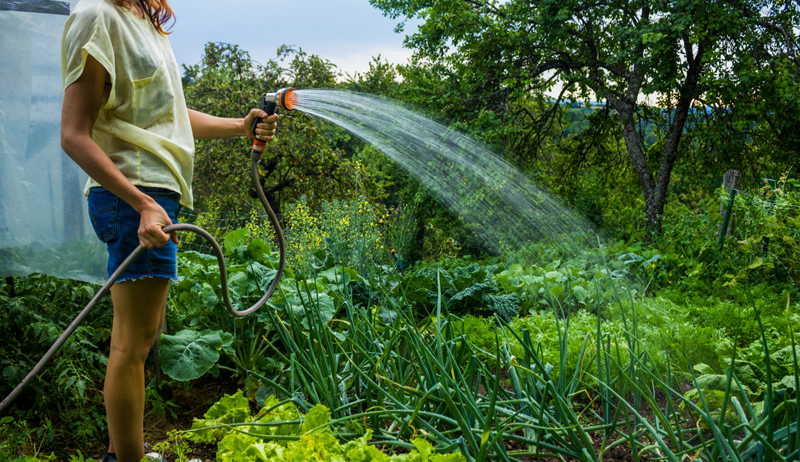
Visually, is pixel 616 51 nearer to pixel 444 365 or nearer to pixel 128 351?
pixel 444 365

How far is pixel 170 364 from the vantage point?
1.86 meters

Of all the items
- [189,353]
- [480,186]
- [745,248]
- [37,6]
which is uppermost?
[37,6]

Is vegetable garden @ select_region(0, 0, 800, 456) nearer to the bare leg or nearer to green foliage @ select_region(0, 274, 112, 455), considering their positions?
green foliage @ select_region(0, 274, 112, 455)

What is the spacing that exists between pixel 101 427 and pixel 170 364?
0.35 metres

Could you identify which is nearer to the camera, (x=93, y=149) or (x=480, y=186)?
(x=93, y=149)

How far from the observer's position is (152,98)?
1392 mm

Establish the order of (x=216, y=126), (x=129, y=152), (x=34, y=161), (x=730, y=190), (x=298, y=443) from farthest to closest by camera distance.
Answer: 1. (x=730, y=190)
2. (x=34, y=161)
3. (x=216, y=126)
4. (x=129, y=152)
5. (x=298, y=443)

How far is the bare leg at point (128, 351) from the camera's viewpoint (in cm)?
139

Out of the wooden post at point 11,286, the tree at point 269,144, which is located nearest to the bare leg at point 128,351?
the wooden post at point 11,286

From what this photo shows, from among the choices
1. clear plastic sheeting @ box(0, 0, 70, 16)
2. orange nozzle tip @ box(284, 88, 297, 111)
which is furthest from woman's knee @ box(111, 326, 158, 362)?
clear plastic sheeting @ box(0, 0, 70, 16)

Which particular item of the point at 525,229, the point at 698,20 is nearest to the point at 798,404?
the point at 698,20

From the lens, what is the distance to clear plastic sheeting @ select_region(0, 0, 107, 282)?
6.18 feet

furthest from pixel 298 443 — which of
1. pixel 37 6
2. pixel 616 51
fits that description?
pixel 616 51

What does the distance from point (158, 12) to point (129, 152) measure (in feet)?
1.47
